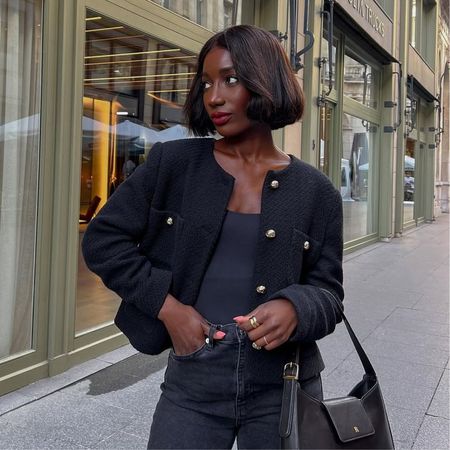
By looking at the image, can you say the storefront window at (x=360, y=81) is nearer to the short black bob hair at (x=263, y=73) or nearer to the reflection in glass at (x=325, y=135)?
the reflection in glass at (x=325, y=135)

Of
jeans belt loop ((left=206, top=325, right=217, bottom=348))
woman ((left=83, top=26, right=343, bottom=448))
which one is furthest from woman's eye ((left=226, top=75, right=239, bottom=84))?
jeans belt loop ((left=206, top=325, right=217, bottom=348))

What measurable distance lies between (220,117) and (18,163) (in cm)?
277

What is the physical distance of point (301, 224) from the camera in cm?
149

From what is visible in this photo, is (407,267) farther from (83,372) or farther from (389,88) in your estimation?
(83,372)

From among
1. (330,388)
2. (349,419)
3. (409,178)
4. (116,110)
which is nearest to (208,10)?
(116,110)

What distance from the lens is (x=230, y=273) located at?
1.47 metres

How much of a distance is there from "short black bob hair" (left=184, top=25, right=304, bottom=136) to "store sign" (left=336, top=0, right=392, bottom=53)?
7804 mm

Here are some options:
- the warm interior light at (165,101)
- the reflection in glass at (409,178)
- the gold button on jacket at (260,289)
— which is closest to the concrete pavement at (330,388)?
the gold button on jacket at (260,289)

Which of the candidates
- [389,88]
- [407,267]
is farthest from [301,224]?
[389,88]

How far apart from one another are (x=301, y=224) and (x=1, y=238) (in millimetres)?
2889

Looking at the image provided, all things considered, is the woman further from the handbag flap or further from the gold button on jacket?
the handbag flap

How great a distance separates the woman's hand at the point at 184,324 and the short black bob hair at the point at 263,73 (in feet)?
1.77

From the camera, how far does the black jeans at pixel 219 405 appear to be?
57.1 inches

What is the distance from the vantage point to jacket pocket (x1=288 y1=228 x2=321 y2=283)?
4.84ft
